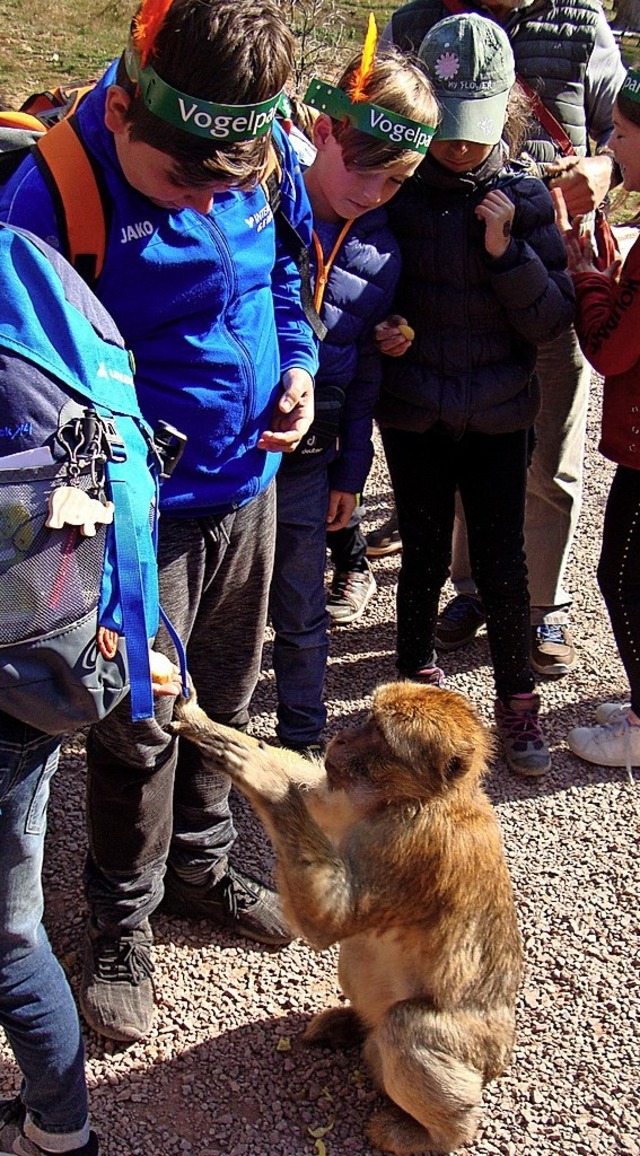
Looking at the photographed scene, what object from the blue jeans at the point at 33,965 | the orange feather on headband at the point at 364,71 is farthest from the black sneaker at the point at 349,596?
the blue jeans at the point at 33,965

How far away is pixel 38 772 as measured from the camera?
7.64ft

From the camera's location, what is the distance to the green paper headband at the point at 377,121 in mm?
3354

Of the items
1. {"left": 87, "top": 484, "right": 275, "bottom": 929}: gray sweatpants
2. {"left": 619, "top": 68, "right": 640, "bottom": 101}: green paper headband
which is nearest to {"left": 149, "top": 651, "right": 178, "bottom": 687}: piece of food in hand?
{"left": 87, "top": 484, "right": 275, "bottom": 929}: gray sweatpants

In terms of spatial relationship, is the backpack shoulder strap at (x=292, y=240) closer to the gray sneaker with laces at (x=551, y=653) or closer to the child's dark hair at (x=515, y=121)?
the child's dark hair at (x=515, y=121)

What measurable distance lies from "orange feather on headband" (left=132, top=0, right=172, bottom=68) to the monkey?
1.60 metres

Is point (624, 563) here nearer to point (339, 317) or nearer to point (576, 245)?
point (576, 245)

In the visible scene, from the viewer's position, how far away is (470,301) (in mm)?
3967

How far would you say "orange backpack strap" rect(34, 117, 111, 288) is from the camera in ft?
7.86

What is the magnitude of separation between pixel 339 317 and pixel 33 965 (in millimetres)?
2300

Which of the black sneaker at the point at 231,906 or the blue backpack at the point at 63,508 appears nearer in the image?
the blue backpack at the point at 63,508

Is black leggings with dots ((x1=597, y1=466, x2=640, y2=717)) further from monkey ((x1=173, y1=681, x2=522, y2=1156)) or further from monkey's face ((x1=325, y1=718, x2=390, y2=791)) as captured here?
monkey's face ((x1=325, y1=718, x2=390, y2=791))

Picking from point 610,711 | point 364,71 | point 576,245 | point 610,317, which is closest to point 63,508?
point 364,71

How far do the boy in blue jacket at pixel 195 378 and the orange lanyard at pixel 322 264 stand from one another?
0.20 metres

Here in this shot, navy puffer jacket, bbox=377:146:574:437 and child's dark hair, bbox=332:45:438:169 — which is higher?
Answer: child's dark hair, bbox=332:45:438:169
